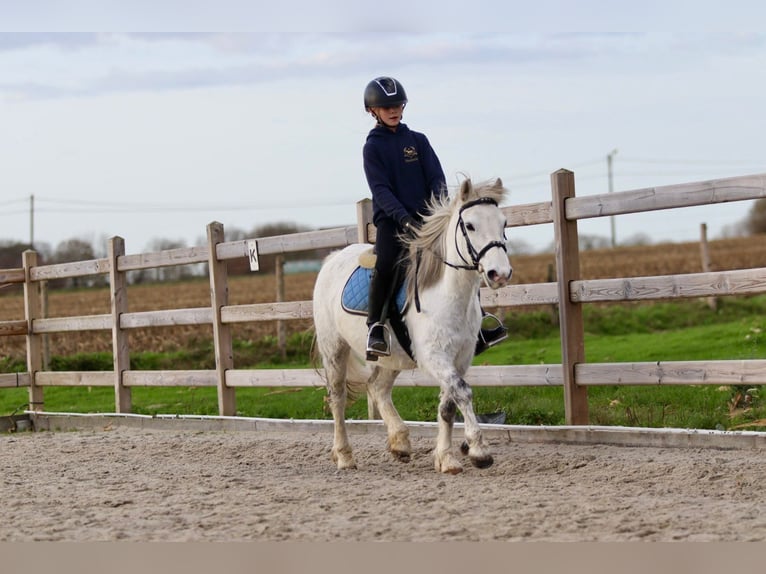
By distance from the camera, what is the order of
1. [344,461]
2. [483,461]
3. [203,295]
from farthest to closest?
[203,295] → [344,461] → [483,461]

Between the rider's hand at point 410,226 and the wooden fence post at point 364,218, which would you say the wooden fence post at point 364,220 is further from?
the rider's hand at point 410,226

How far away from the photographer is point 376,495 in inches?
222

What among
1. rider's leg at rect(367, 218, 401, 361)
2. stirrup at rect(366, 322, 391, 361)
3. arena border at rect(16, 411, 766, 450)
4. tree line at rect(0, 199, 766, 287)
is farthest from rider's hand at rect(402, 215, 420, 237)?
tree line at rect(0, 199, 766, 287)

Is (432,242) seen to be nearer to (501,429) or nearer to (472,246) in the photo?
(472,246)

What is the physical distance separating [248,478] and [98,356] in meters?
10.4

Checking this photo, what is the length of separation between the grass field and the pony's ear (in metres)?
2.74

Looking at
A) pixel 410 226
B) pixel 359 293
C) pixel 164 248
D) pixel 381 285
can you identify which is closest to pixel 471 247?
pixel 410 226

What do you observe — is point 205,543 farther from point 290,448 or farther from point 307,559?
point 290,448

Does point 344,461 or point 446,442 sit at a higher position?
point 446,442

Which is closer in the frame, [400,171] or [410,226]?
[410,226]

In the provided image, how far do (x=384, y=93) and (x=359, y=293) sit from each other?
53.3 inches

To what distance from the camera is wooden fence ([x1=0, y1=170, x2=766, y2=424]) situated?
22.5 ft

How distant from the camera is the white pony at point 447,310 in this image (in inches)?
243

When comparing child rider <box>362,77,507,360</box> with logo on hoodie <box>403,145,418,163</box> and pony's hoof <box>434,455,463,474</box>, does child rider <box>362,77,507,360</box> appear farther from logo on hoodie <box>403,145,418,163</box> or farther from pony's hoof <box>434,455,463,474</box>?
pony's hoof <box>434,455,463,474</box>
